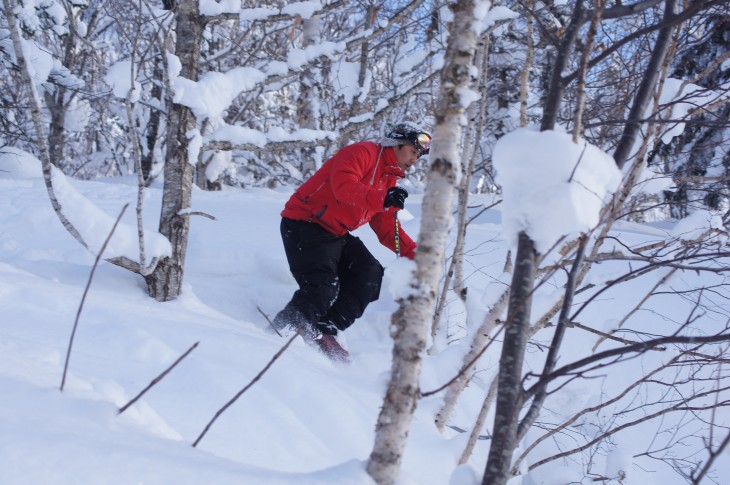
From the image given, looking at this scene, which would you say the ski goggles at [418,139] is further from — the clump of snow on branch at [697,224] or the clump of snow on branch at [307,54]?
the clump of snow on branch at [697,224]

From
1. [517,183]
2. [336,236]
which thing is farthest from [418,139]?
[517,183]

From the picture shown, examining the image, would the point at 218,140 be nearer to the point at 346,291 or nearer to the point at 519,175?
the point at 346,291

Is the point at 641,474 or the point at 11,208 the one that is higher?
the point at 11,208

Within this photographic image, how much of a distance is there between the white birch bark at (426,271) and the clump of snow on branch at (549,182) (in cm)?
A: 15

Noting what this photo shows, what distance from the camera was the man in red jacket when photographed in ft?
11.6

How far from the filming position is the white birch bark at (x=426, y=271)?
4.43ft

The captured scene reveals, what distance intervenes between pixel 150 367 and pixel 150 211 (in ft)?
14.3

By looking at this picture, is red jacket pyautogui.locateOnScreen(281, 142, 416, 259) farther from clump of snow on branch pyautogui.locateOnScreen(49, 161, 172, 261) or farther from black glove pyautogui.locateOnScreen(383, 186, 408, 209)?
clump of snow on branch pyautogui.locateOnScreen(49, 161, 172, 261)

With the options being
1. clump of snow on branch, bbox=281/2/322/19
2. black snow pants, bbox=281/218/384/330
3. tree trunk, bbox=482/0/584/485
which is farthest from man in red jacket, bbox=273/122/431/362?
tree trunk, bbox=482/0/584/485

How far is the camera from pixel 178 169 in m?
3.35

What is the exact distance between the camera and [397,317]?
1.39 meters

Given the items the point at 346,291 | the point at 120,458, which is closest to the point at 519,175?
the point at 120,458

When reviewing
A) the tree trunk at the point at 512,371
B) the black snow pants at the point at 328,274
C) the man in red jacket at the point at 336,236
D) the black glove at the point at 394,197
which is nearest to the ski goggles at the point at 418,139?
the man in red jacket at the point at 336,236

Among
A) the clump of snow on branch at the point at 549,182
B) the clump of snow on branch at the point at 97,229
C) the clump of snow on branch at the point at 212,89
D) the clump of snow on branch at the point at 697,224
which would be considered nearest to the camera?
the clump of snow on branch at the point at 549,182
